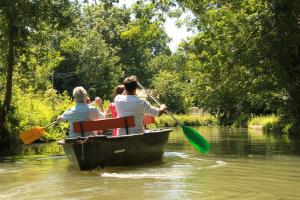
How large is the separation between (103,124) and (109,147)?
54 centimetres

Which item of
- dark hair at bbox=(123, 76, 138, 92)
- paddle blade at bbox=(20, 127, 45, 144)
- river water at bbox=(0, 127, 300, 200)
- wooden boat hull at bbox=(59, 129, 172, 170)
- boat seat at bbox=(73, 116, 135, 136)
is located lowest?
river water at bbox=(0, 127, 300, 200)

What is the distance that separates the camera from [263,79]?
68.0 feet

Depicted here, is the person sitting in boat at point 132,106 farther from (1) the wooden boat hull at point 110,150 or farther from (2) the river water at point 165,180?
(2) the river water at point 165,180

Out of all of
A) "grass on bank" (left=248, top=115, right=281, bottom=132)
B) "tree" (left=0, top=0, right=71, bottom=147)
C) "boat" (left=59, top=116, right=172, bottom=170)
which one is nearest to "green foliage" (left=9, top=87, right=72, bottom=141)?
"tree" (left=0, top=0, right=71, bottom=147)

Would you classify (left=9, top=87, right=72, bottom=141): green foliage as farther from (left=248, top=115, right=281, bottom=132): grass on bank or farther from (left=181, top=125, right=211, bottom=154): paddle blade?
(left=248, top=115, right=281, bottom=132): grass on bank

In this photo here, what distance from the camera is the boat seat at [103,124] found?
33.2ft

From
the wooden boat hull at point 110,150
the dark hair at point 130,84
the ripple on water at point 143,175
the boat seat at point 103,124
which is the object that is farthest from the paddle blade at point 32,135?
the ripple on water at point 143,175

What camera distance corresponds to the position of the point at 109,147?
9.84 metres

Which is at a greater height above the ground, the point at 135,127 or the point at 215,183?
the point at 135,127

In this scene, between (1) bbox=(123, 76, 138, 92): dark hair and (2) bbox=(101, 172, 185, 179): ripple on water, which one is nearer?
(2) bbox=(101, 172, 185, 179): ripple on water

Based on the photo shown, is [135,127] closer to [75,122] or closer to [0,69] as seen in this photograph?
[75,122]

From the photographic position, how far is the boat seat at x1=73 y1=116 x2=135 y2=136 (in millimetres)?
10133

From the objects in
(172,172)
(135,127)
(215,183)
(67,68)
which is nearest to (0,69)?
(135,127)

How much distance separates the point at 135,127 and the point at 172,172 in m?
1.62
